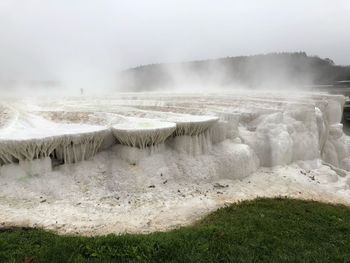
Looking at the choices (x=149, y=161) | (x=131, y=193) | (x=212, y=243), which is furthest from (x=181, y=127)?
(x=212, y=243)

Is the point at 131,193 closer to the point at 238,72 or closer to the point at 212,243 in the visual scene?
the point at 212,243

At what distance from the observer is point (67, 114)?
43.1ft

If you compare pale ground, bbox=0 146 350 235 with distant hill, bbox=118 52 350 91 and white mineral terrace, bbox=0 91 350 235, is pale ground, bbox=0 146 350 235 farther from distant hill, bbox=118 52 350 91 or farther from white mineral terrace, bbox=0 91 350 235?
distant hill, bbox=118 52 350 91

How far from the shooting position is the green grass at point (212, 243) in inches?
256

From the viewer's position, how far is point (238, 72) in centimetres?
3684

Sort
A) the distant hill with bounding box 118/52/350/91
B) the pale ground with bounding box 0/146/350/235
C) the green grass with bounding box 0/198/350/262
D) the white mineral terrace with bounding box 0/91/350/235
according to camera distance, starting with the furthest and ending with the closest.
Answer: the distant hill with bounding box 118/52/350/91 < the white mineral terrace with bounding box 0/91/350/235 < the pale ground with bounding box 0/146/350/235 < the green grass with bounding box 0/198/350/262

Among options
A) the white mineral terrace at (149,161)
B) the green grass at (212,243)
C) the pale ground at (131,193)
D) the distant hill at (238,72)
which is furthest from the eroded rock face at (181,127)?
the distant hill at (238,72)

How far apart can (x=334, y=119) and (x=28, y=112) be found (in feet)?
47.5

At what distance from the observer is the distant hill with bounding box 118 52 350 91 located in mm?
32625

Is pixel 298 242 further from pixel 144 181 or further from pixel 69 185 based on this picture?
pixel 69 185

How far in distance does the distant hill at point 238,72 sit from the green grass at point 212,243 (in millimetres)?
22316

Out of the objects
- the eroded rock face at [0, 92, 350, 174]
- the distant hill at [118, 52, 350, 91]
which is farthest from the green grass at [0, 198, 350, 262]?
the distant hill at [118, 52, 350, 91]

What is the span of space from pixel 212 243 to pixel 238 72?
31.5 metres

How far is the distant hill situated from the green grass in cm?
2232
